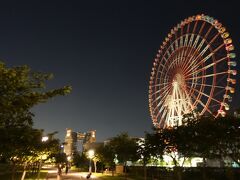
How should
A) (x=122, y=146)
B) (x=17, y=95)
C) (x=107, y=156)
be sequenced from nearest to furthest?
(x=17, y=95) < (x=122, y=146) < (x=107, y=156)

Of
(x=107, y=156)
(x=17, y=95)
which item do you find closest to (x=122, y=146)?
(x=107, y=156)

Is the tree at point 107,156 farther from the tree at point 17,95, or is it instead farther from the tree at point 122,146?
the tree at point 17,95

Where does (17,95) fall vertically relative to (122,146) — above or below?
below

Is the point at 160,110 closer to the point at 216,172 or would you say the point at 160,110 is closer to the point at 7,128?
the point at 216,172

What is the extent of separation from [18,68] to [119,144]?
5264 centimetres

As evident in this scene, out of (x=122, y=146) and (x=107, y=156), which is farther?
(x=107, y=156)

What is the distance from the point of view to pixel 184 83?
46000mm

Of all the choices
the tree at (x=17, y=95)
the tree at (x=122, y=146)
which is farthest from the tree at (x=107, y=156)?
the tree at (x=17, y=95)

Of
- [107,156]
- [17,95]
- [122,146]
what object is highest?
[122,146]

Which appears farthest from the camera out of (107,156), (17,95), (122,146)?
(107,156)

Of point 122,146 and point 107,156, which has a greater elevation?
point 122,146

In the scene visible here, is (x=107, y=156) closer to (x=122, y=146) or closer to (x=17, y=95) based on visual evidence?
(x=122, y=146)

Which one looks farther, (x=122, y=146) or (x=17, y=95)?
(x=122, y=146)

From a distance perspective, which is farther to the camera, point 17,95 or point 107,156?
point 107,156
